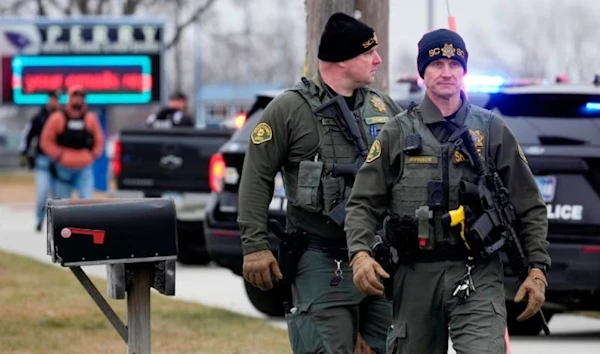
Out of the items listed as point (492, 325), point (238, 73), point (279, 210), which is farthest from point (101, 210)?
point (238, 73)

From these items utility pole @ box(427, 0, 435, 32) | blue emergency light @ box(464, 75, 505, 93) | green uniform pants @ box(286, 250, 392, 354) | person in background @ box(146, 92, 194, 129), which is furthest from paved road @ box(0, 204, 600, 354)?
utility pole @ box(427, 0, 435, 32)

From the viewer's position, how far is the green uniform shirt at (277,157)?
629 centimetres

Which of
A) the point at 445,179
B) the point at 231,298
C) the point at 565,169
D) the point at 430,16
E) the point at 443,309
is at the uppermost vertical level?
the point at 430,16

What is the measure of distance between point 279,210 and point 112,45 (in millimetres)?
17298

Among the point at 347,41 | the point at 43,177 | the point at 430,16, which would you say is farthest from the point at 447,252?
the point at 430,16

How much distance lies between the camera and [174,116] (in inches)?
748

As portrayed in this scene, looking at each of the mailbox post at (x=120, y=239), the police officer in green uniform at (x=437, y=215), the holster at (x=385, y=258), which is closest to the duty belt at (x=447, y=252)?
the police officer in green uniform at (x=437, y=215)

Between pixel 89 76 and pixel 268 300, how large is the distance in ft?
51.2

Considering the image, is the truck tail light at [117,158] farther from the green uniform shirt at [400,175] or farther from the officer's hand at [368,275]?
the officer's hand at [368,275]

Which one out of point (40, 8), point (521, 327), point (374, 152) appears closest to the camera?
point (374, 152)

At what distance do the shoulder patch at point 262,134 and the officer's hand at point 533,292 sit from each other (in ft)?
4.24

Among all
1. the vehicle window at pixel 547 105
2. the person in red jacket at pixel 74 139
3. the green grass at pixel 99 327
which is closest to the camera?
the vehicle window at pixel 547 105

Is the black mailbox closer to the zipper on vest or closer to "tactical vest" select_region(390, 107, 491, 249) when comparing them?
"tactical vest" select_region(390, 107, 491, 249)

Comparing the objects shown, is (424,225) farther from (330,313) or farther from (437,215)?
(330,313)
